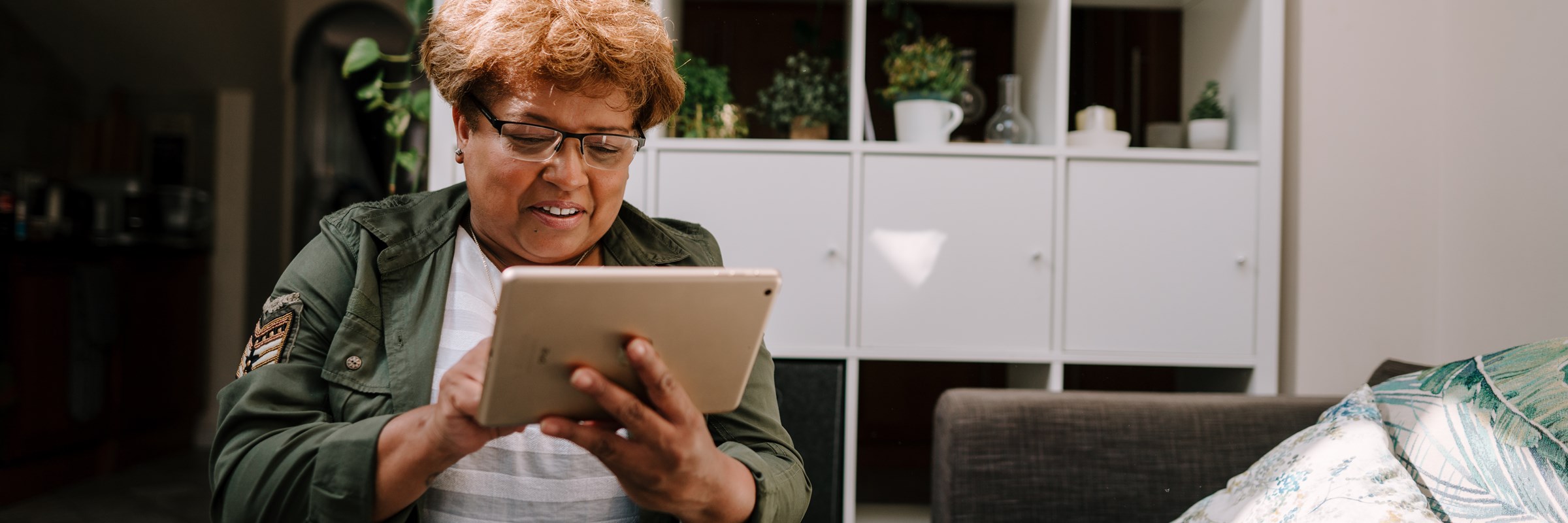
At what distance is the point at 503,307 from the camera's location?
1.90ft

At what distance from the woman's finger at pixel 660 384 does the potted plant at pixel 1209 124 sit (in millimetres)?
1835

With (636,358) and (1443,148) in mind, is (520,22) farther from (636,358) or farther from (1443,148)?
(1443,148)

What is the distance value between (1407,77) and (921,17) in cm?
116

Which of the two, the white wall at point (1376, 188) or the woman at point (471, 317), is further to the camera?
the white wall at point (1376, 188)

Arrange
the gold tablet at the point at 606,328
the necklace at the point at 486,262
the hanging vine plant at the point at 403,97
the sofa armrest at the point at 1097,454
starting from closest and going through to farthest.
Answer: the gold tablet at the point at 606,328, the necklace at the point at 486,262, the sofa armrest at the point at 1097,454, the hanging vine plant at the point at 403,97

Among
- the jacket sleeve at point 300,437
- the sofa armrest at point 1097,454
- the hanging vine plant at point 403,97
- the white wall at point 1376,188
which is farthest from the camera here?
the hanging vine plant at point 403,97

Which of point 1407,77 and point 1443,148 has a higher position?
point 1407,77

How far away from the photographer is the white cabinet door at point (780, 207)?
6.70 feet

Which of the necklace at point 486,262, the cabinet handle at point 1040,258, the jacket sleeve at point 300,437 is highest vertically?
the cabinet handle at point 1040,258

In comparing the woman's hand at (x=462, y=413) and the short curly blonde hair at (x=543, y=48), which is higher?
the short curly blonde hair at (x=543, y=48)

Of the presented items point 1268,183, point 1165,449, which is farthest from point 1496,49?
point 1165,449

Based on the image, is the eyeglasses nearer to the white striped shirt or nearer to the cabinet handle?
the white striped shirt

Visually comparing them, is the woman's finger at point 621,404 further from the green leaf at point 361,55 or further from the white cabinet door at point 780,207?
the green leaf at point 361,55

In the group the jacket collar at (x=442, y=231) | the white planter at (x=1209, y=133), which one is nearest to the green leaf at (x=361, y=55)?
the jacket collar at (x=442, y=231)
